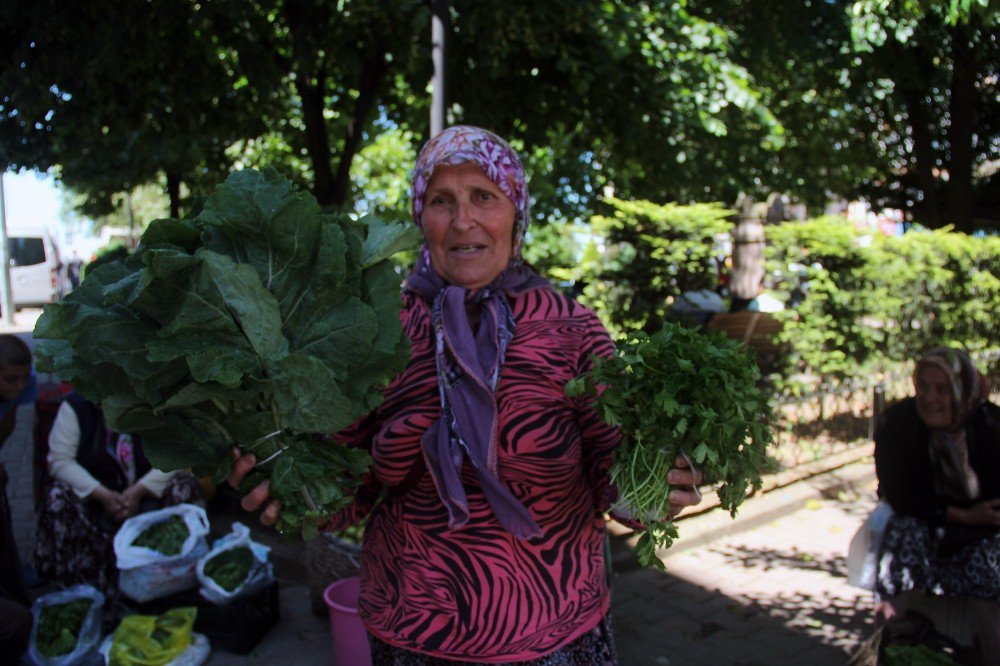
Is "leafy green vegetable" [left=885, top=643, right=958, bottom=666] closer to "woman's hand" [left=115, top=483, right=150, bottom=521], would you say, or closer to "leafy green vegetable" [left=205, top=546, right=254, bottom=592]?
"leafy green vegetable" [left=205, top=546, right=254, bottom=592]

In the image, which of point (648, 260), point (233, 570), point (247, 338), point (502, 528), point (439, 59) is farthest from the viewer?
point (648, 260)

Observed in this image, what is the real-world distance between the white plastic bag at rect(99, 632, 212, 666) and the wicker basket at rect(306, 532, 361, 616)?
617 mm

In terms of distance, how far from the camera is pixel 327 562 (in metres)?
4.41

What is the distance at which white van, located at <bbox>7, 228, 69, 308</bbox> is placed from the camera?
25.0 meters

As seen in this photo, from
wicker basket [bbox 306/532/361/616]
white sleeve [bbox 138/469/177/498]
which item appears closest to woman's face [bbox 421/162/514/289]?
wicker basket [bbox 306/532/361/616]

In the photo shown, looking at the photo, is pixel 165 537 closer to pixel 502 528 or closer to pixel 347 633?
pixel 347 633

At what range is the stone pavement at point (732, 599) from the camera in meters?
4.41

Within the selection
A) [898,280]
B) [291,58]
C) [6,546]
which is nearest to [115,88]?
[291,58]

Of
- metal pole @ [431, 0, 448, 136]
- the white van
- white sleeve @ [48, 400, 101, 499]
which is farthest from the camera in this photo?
the white van

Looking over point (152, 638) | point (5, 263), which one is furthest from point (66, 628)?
point (5, 263)

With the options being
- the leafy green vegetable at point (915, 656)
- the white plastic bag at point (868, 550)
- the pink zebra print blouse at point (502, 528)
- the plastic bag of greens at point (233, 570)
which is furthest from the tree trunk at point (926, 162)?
the pink zebra print blouse at point (502, 528)

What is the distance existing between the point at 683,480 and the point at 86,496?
379cm

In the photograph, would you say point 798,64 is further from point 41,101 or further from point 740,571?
point 41,101

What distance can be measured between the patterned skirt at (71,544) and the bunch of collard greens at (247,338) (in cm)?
313
